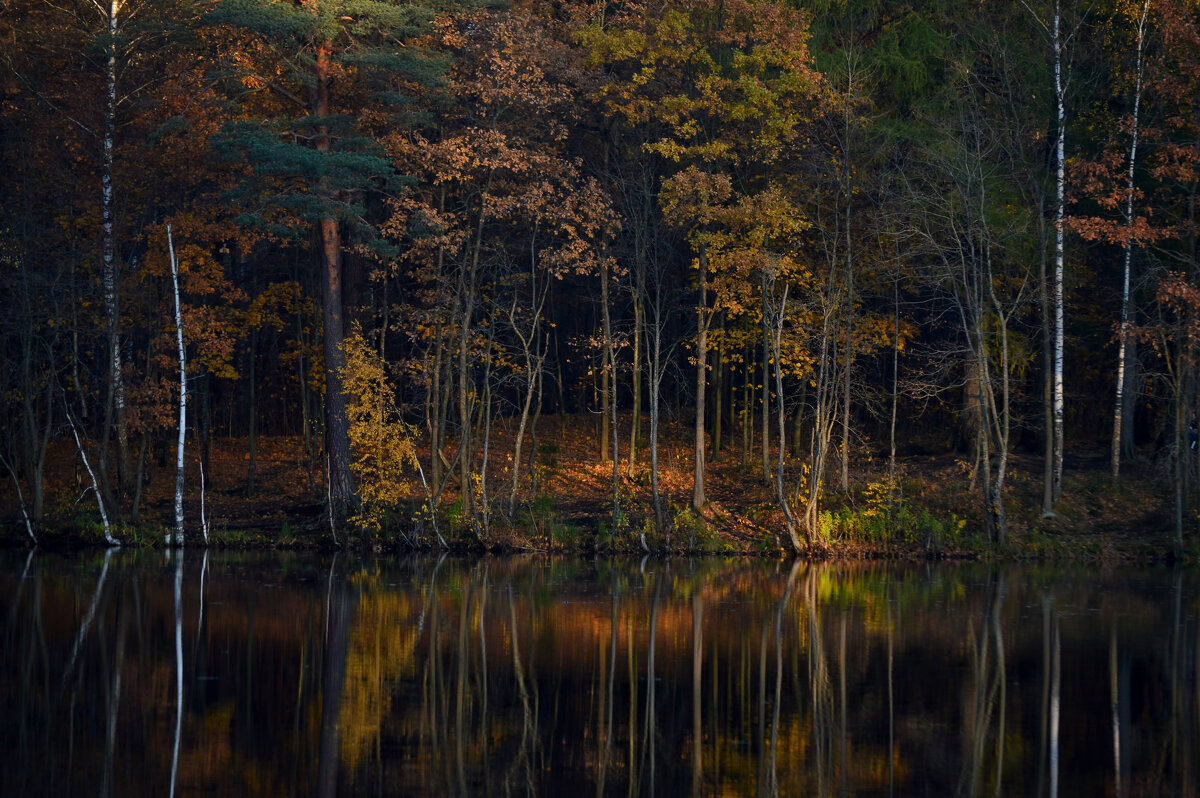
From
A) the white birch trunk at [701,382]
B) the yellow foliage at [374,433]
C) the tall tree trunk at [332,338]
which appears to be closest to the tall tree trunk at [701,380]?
the white birch trunk at [701,382]

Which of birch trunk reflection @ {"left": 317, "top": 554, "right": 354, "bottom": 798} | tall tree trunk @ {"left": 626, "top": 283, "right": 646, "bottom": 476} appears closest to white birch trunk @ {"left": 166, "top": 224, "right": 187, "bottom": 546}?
birch trunk reflection @ {"left": 317, "top": 554, "right": 354, "bottom": 798}

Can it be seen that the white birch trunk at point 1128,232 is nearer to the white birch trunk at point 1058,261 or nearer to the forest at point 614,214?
the forest at point 614,214

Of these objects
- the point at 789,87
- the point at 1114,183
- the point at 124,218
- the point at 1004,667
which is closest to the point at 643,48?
the point at 789,87

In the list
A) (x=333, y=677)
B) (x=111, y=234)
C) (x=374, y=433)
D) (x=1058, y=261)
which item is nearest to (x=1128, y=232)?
(x=1058, y=261)

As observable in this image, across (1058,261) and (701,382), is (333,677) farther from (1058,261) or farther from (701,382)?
(1058,261)

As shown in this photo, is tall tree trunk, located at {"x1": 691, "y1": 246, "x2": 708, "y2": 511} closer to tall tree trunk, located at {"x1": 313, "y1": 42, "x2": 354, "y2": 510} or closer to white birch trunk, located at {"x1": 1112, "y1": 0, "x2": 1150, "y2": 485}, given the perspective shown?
tall tree trunk, located at {"x1": 313, "y1": 42, "x2": 354, "y2": 510}

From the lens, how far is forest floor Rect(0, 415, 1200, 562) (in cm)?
2486

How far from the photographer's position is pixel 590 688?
11.7 m

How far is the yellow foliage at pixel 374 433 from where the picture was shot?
25.2 meters

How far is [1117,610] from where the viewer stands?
17438 mm

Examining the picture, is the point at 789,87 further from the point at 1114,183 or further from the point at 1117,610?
the point at 1117,610

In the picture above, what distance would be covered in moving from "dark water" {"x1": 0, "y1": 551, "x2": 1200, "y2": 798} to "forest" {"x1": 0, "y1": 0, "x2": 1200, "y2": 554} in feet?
20.7

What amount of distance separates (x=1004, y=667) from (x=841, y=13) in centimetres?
2002

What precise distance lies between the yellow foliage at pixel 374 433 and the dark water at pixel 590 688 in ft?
18.0
